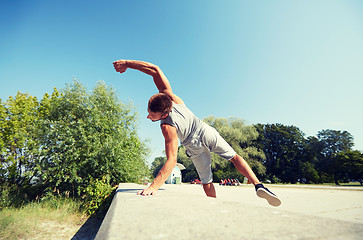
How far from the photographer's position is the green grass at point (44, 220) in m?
4.28

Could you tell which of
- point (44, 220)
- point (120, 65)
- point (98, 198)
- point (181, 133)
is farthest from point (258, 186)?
point (44, 220)

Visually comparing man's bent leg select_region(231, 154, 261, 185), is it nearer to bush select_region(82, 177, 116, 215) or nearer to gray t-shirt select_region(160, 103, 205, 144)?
gray t-shirt select_region(160, 103, 205, 144)

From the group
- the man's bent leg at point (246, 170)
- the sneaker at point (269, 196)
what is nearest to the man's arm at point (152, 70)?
the man's bent leg at point (246, 170)

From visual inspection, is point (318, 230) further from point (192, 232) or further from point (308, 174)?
point (308, 174)

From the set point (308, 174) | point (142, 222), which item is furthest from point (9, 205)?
point (308, 174)

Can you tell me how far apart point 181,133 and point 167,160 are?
18.6 inches

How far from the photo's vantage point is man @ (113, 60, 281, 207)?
219cm

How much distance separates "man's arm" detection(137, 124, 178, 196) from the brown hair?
201mm

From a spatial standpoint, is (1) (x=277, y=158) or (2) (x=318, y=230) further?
(1) (x=277, y=158)

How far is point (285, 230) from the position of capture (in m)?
0.69

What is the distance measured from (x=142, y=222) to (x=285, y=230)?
24.5 inches

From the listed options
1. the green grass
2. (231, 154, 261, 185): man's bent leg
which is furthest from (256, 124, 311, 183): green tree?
(231, 154, 261, 185): man's bent leg

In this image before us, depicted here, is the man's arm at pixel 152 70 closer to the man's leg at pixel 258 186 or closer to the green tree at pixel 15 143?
the man's leg at pixel 258 186

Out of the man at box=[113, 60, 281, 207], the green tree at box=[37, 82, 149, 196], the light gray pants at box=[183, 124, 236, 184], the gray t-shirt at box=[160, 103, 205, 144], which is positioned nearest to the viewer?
the man at box=[113, 60, 281, 207]
